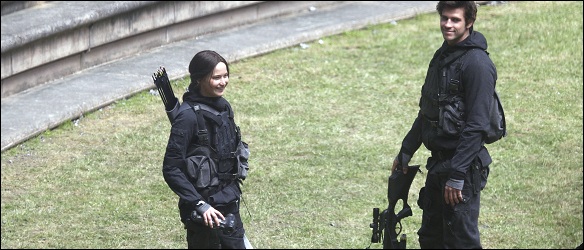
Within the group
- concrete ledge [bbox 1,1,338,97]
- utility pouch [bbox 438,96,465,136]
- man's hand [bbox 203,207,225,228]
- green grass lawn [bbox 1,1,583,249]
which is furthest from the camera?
concrete ledge [bbox 1,1,338,97]

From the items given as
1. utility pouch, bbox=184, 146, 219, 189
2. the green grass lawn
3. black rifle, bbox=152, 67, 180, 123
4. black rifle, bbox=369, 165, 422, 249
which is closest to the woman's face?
black rifle, bbox=152, 67, 180, 123

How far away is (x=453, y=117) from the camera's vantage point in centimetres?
691

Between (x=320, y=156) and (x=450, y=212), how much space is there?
357 cm

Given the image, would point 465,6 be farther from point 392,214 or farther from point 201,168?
point 201,168

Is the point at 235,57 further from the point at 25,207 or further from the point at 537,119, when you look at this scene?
the point at 25,207

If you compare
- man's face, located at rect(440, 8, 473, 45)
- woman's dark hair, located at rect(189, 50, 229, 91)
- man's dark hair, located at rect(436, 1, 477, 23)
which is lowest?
woman's dark hair, located at rect(189, 50, 229, 91)

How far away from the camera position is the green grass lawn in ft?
30.0

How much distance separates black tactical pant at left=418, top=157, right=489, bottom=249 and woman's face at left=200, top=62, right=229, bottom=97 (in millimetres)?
1411

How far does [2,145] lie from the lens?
34.4 ft

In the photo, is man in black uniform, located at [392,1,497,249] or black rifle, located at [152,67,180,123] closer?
black rifle, located at [152,67,180,123]

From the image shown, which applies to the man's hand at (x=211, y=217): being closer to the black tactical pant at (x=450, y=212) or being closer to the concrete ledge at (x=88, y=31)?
the black tactical pant at (x=450, y=212)

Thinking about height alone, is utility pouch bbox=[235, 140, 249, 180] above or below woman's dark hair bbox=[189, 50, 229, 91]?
below

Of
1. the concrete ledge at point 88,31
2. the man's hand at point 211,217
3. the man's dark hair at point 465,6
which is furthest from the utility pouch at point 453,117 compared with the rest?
the concrete ledge at point 88,31

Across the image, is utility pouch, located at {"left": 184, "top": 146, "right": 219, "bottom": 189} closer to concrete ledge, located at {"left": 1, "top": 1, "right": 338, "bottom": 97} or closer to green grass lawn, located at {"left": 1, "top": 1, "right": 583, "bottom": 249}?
green grass lawn, located at {"left": 1, "top": 1, "right": 583, "bottom": 249}
